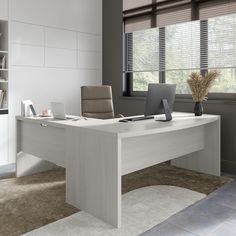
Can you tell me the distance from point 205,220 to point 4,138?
2817 millimetres

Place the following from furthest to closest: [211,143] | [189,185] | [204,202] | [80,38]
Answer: [80,38] < [211,143] < [189,185] < [204,202]

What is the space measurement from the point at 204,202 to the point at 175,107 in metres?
1.68

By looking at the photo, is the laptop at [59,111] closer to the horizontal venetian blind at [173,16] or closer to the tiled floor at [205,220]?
the tiled floor at [205,220]

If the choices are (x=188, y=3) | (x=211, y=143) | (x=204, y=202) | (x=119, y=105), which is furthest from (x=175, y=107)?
(x=204, y=202)

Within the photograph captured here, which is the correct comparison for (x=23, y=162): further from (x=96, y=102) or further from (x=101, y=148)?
(x=101, y=148)

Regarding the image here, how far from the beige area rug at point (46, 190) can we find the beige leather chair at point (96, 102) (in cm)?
86

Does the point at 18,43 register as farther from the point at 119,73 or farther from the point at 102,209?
the point at 102,209

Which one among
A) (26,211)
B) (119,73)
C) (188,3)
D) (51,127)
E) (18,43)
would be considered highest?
(188,3)

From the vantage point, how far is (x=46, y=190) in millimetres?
2961

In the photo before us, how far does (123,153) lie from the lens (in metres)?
2.37

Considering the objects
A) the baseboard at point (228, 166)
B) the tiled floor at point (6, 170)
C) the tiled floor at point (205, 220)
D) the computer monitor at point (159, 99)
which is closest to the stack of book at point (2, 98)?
the tiled floor at point (6, 170)

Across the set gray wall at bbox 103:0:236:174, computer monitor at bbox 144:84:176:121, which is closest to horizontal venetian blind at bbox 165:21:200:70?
gray wall at bbox 103:0:236:174

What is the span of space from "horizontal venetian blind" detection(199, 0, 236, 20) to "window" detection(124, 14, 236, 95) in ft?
0.23

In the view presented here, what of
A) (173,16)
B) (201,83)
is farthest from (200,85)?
(173,16)
